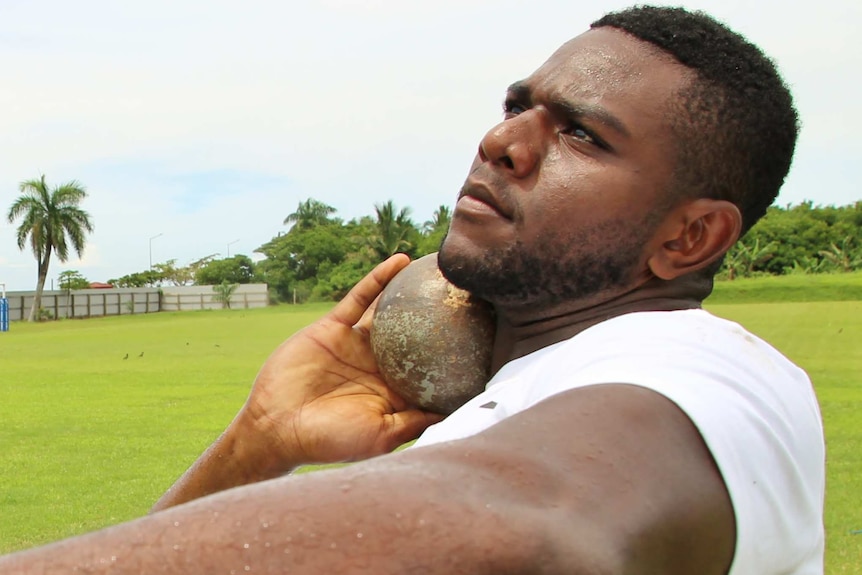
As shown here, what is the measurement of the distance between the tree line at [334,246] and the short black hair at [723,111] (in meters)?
39.4

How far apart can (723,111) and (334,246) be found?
225ft

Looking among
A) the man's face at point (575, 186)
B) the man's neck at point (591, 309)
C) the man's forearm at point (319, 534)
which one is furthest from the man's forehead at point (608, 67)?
the man's forearm at point (319, 534)

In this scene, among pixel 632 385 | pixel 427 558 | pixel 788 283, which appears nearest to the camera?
pixel 427 558

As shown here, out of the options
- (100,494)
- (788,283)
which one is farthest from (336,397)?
(788,283)

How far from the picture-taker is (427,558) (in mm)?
1006

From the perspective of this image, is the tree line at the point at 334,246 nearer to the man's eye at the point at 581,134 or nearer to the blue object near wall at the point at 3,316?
the blue object near wall at the point at 3,316

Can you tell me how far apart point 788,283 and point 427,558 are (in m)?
42.1

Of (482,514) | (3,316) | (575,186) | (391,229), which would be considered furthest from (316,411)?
(391,229)

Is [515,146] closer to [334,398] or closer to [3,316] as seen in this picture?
[334,398]

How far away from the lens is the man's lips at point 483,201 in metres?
1.99

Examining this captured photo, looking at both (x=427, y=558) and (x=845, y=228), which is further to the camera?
(x=845, y=228)

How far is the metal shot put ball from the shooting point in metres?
2.46

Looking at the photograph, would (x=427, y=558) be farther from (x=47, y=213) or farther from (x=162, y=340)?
(x=47, y=213)

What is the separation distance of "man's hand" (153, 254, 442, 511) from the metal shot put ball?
18 centimetres
